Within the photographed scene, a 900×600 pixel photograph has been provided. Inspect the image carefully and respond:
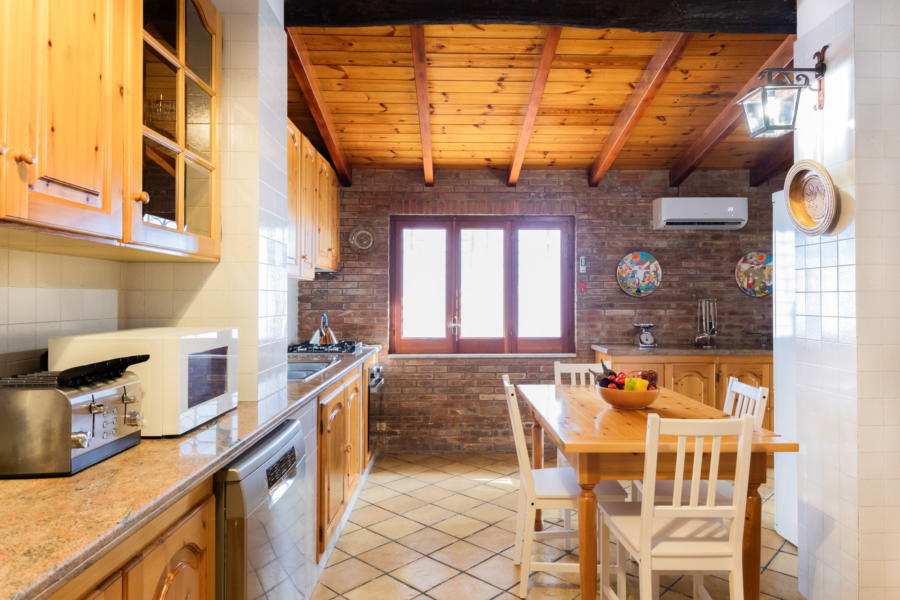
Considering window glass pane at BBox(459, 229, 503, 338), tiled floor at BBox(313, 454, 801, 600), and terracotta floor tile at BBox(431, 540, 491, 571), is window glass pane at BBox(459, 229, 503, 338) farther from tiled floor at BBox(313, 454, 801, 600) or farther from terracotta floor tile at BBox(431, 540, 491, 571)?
terracotta floor tile at BBox(431, 540, 491, 571)

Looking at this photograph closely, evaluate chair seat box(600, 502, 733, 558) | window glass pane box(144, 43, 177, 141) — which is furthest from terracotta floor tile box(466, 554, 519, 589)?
window glass pane box(144, 43, 177, 141)

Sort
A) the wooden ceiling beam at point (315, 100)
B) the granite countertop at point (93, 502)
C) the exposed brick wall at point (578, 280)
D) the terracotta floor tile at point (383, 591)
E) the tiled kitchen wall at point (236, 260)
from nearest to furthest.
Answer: the granite countertop at point (93, 502)
the tiled kitchen wall at point (236, 260)
the terracotta floor tile at point (383, 591)
the wooden ceiling beam at point (315, 100)
the exposed brick wall at point (578, 280)

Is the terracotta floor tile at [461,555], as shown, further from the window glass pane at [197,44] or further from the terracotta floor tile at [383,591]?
the window glass pane at [197,44]

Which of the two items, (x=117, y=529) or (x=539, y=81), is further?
(x=539, y=81)

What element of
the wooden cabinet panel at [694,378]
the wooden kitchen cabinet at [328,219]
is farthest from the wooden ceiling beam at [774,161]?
the wooden kitchen cabinet at [328,219]

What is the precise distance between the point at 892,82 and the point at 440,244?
10.8 feet

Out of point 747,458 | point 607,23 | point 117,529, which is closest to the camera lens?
point 117,529

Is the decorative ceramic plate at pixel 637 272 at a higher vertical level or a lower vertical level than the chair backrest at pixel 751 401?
higher

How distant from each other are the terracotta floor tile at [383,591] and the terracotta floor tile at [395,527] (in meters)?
0.49

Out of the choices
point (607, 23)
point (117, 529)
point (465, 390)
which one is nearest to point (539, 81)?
point (607, 23)

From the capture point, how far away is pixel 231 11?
2.23 m

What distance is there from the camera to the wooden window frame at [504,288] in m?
4.90

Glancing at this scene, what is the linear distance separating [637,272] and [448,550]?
3.00 m

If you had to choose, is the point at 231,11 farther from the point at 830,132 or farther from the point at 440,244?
the point at 440,244
